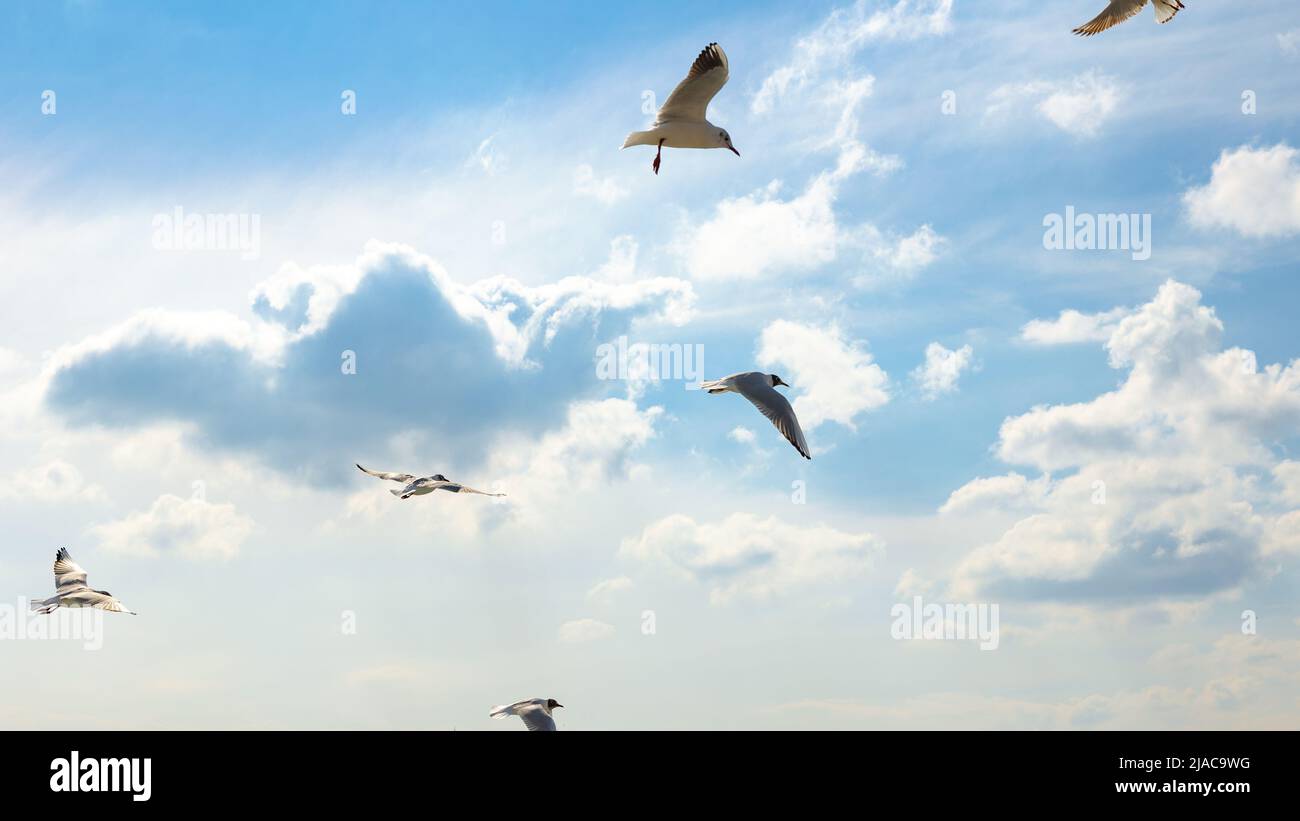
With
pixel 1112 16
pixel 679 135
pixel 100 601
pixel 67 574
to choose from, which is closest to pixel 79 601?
pixel 100 601

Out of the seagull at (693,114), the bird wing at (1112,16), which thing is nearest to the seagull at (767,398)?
the seagull at (693,114)

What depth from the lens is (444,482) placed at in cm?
3095

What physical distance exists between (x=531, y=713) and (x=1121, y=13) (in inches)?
917

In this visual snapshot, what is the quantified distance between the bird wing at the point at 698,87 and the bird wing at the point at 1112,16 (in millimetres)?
11012

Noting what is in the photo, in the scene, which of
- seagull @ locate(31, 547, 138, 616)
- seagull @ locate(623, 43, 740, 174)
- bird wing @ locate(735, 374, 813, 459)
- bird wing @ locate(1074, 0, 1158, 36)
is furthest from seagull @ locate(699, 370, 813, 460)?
seagull @ locate(31, 547, 138, 616)

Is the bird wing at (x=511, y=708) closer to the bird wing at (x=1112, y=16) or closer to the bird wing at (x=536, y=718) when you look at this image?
the bird wing at (x=536, y=718)

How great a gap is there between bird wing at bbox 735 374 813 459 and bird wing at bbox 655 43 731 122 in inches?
254

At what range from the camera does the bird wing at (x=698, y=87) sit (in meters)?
25.7
